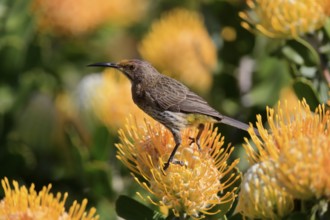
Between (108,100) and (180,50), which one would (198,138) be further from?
(180,50)

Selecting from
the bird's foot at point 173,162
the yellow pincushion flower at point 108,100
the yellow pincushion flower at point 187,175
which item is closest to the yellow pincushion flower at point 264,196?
the yellow pincushion flower at point 187,175

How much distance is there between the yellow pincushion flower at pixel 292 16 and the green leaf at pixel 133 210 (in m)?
1.10

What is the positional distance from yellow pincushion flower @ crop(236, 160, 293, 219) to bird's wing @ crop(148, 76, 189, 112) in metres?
1.05

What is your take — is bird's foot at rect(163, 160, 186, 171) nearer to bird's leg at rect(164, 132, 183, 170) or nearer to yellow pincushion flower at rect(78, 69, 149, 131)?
bird's leg at rect(164, 132, 183, 170)

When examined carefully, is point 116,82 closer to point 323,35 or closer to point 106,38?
point 106,38

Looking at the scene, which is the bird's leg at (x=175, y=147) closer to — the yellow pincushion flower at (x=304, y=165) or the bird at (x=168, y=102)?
the bird at (x=168, y=102)

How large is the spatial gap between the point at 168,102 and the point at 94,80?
3.38 feet

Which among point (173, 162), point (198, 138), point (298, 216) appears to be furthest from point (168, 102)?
point (298, 216)

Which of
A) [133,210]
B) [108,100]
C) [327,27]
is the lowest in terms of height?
[133,210]

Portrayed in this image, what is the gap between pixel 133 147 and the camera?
12.5 ft

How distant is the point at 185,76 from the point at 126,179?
1310 millimetres

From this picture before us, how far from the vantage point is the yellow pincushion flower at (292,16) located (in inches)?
165

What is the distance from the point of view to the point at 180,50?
6.06 m

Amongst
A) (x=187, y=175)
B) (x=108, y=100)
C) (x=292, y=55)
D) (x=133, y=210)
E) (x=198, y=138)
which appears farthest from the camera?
(x=108, y=100)
